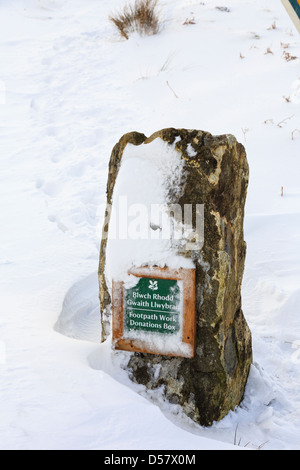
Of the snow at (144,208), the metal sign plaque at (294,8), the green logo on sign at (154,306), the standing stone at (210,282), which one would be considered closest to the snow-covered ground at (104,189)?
the standing stone at (210,282)

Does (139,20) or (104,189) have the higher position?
(139,20)

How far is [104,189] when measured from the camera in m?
4.59

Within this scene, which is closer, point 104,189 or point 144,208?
point 144,208

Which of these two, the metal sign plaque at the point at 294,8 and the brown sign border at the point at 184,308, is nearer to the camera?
the metal sign plaque at the point at 294,8

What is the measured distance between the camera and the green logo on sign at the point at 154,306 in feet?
7.08

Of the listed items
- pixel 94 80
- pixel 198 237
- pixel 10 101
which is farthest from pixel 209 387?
pixel 94 80

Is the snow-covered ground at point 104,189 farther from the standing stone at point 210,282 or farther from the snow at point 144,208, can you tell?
the snow at point 144,208

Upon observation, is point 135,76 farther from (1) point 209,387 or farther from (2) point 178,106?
(1) point 209,387

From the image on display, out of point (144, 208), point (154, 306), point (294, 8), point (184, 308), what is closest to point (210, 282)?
point (184, 308)

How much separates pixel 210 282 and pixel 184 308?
0.48 feet

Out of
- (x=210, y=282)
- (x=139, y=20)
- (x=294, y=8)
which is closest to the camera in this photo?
(x=294, y=8)

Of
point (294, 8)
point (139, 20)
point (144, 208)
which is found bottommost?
point (144, 208)

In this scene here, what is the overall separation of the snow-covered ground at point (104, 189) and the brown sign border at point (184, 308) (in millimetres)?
117

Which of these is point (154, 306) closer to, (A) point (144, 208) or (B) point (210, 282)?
(B) point (210, 282)
